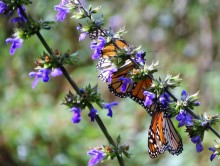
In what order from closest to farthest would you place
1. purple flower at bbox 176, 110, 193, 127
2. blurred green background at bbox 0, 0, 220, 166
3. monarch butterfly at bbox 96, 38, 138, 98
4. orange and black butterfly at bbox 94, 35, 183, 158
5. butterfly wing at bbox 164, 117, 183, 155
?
1. purple flower at bbox 176, 110, 193, 127
2. monarch butterfly at bbox 96, 38, 138, 98
3. orange and black butterfly at bbox 94, 35, 183, 158
4. butterfly wing at bbox 164, 117, 183, 155
5. blurred green background at bbox 0, 0, 220, 166

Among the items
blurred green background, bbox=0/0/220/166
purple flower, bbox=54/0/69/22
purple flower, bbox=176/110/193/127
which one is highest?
blurred green background, bbox=0/0/220/166

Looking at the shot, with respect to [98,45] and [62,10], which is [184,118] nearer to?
[98,45]

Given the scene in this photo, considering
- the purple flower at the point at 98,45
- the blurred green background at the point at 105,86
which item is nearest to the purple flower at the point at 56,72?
the purple flower at the point at 98,45

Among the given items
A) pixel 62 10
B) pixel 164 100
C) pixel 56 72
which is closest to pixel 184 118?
pixel 164 100

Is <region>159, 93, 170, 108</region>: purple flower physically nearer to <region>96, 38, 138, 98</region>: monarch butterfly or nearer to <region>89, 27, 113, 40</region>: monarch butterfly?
<region>96, 38, 138, 98</region>: monarch butterfly

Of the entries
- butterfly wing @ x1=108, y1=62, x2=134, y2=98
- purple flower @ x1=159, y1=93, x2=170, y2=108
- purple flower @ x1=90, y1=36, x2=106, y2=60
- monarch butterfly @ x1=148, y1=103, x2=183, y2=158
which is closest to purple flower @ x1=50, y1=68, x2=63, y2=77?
purple flower @ x1=90, y1=36, x2=106, y2=60

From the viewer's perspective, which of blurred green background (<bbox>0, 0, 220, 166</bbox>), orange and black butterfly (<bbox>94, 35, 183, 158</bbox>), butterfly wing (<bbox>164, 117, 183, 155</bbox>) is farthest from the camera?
blurred green background (<bbox>0, 0, 220, 166</bbox>)
